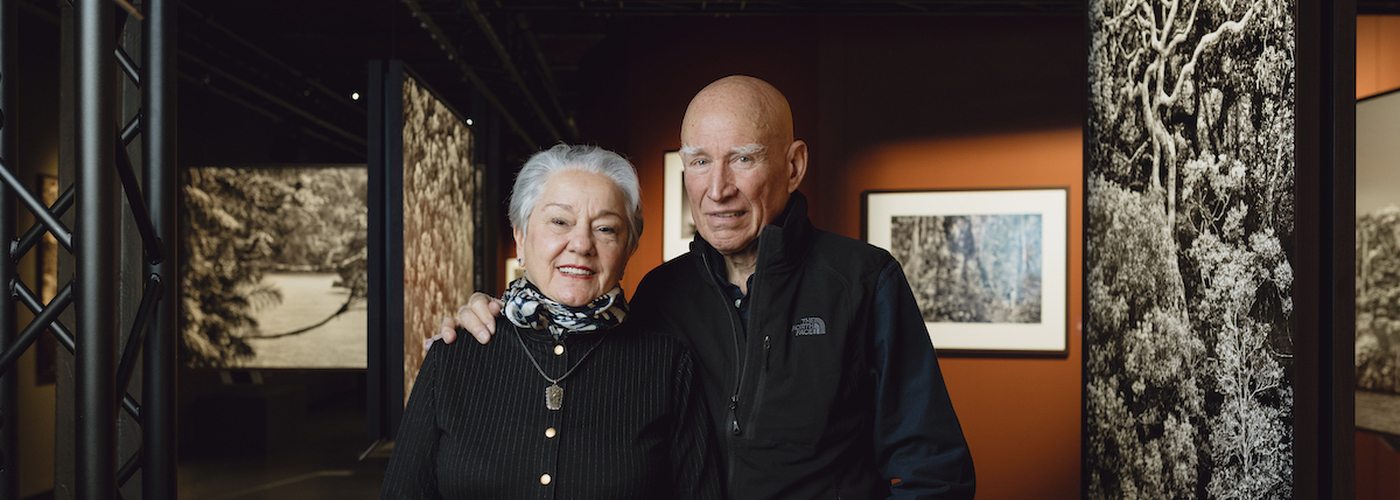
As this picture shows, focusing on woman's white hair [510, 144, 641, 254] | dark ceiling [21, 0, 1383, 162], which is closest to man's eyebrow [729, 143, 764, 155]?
woman's white hair [510, 144, 641, 254]

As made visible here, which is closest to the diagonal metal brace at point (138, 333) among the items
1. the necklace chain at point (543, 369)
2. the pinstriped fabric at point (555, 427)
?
the pinstriped fabric at point (555, 427)

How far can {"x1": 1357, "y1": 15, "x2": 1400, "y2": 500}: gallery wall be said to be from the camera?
12.9 feet

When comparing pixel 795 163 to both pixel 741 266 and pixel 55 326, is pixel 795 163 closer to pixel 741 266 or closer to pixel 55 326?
pixel 741 266

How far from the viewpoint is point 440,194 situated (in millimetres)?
4723

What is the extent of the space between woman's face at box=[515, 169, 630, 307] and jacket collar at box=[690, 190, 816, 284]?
0.77ft

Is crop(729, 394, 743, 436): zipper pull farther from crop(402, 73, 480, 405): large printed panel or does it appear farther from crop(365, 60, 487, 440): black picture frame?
crop(402, 73, 480, 405): large printed panel

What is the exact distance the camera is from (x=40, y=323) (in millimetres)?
1779

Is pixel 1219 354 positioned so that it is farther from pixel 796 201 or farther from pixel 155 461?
pixel 155 461

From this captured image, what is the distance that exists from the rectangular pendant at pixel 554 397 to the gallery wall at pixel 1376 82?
422 centimetres

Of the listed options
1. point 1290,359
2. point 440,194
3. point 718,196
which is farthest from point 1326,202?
point 440,194

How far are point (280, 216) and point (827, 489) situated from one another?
739 centimetres

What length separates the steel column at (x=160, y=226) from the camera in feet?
6.31

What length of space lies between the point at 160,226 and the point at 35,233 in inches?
17.5

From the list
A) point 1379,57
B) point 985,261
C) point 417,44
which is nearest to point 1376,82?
point 1379,57
